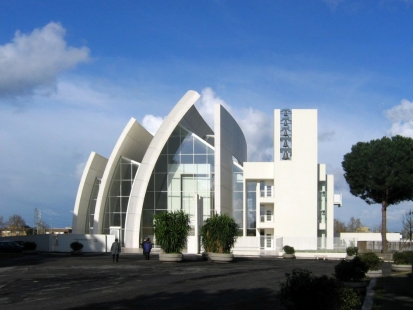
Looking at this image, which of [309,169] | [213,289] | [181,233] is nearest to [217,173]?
[309,169]

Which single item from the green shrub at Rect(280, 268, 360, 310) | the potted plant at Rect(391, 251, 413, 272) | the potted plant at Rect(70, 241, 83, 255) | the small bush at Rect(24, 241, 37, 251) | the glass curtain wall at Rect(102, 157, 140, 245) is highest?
the glass curtain wall at Rect(102, 157, 140, 245)

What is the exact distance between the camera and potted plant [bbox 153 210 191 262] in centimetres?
3381

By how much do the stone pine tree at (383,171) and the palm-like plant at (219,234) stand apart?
22620mm

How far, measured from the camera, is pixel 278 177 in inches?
2005

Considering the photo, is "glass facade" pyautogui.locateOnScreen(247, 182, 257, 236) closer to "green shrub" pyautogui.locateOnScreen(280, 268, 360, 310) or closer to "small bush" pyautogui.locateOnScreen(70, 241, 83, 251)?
"small bush" pyautogui.locateOnScreen(70, 241, 83, 251)

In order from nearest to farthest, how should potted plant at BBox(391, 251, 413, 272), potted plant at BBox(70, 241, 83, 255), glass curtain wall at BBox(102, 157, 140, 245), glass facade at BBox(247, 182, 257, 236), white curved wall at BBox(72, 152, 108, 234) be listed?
potted plant at BBox(391, 251, 413, 272) → potted plant at BBox(70, 241, 83, 255) → glass curtain wall at BBox(102, 157, 140, 245) → glass facade at BBox(247, 182, 257, 236) → white curved wall at BBox(72, 152, 108, 234)

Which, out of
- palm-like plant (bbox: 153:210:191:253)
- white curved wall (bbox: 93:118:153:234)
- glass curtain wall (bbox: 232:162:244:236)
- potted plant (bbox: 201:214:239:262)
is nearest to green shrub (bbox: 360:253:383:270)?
potted plant (bbox: 201:214:239:262)

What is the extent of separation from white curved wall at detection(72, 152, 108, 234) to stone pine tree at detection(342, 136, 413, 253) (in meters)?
23.4

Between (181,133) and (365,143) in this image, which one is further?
(365,143)

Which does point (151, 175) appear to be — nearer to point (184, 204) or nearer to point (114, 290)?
point (184, 204)

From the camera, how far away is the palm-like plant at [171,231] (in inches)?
1332

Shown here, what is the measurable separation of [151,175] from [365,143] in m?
20.8

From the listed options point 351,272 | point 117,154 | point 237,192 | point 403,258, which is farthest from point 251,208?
point 351,272

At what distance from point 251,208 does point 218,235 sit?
17.5 meters
